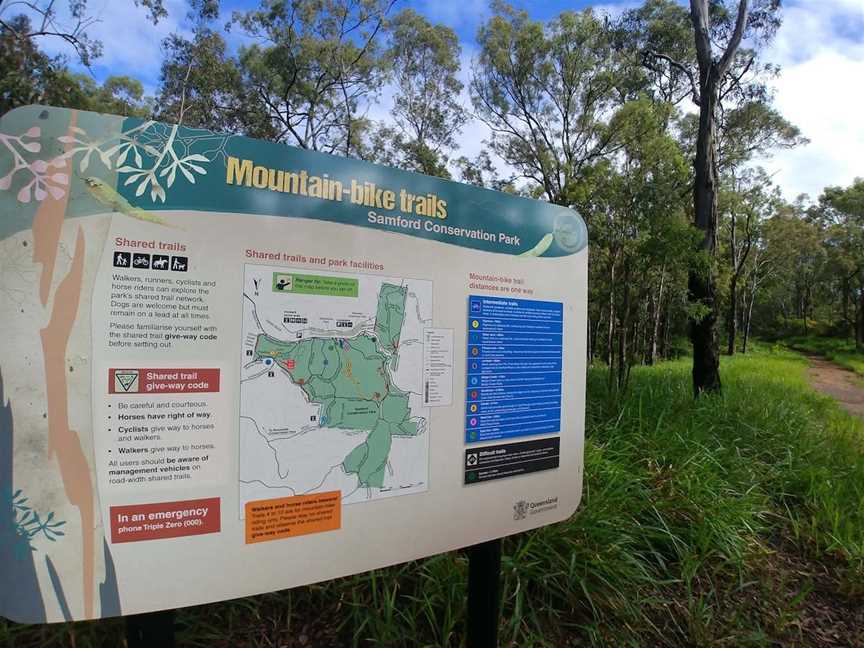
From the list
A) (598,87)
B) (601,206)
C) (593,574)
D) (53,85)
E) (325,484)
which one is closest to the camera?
(325,484)

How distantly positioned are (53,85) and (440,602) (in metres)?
11.7

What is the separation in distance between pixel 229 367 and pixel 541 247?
4.19 feet

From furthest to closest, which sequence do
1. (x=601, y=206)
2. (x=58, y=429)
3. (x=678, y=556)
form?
(x=601, y=206) < (x=678, y=556) < (x=58, y=429)

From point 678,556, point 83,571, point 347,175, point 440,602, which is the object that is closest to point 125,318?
point 83,571

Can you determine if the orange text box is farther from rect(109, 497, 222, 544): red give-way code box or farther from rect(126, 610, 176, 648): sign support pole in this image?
rect(126, 610, 176, 648): sign support pole

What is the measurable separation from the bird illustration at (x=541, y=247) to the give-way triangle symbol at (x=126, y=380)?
4.59ft

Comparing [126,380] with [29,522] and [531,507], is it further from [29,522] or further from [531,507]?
[531,507]

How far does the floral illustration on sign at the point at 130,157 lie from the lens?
3.91 ft

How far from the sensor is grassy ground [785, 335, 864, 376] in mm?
23094

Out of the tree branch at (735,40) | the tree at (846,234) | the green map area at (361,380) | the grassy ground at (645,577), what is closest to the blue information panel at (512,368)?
the green map area at (361,380)

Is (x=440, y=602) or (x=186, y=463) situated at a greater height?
(x=186, y=463)

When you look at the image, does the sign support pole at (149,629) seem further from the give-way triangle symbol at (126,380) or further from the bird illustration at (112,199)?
the bird illustration at (112,199)

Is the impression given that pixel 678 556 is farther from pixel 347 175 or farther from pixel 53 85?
pixel 53 85

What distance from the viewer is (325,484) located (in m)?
1.46
